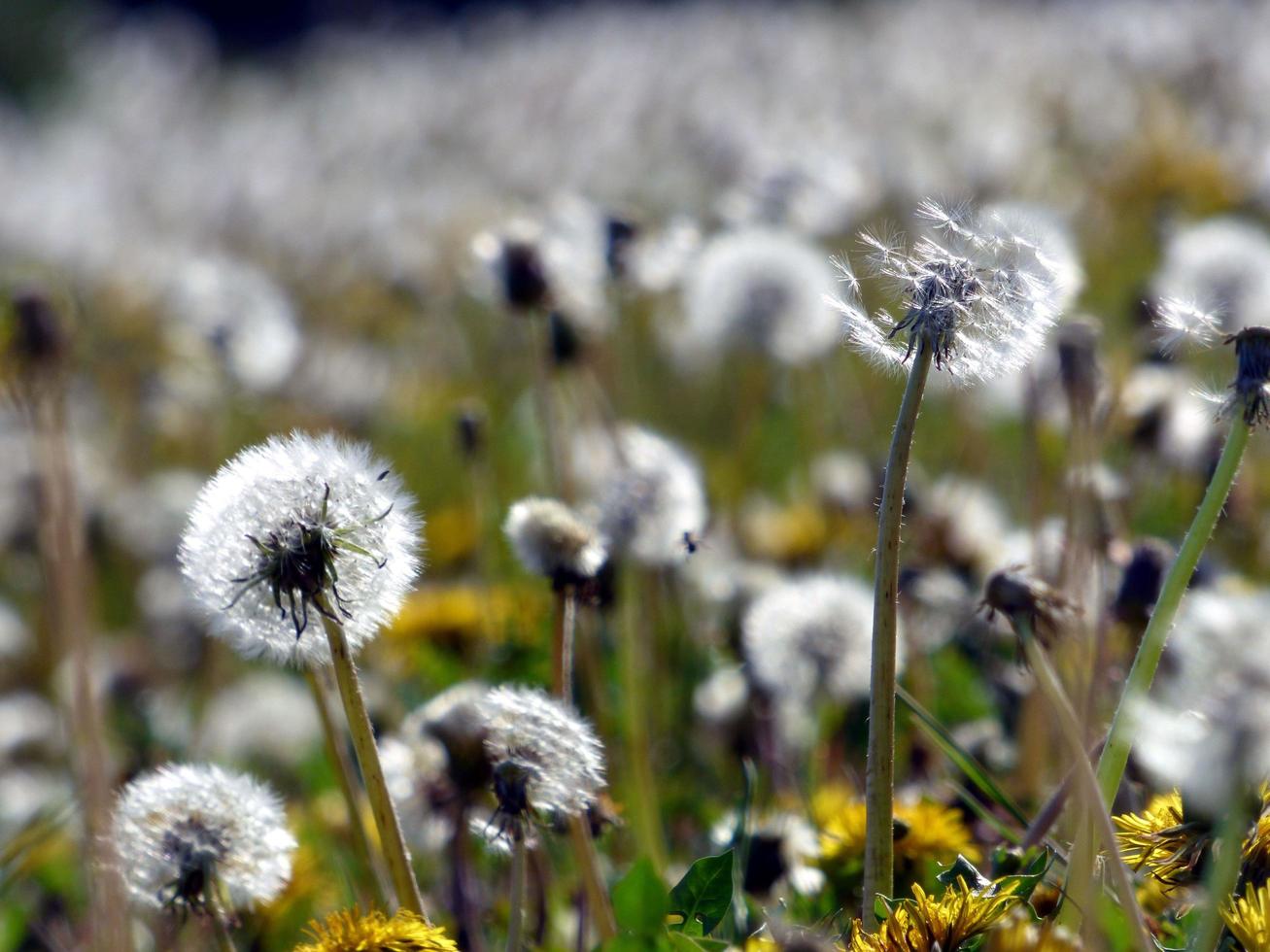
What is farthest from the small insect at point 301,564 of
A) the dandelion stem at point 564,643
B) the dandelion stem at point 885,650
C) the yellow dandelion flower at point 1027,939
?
the yellow dandelion flower at point 1027,939

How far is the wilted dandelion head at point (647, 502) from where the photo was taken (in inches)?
66.9

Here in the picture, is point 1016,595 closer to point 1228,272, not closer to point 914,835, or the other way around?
point 914,835

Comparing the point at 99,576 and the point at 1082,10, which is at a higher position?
the point at 1082,10

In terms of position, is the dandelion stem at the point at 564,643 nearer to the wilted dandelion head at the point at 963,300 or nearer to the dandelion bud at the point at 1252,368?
the wilted dandelion head at the point at 963,300

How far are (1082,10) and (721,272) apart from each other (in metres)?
7.08

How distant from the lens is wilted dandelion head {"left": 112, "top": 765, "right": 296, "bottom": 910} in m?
1.06

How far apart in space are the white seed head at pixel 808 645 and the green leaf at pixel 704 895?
2.17 feet

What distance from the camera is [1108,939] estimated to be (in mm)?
963

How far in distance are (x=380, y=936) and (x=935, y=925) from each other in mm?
366

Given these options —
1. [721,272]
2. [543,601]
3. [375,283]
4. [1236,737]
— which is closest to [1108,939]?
[1236,737]

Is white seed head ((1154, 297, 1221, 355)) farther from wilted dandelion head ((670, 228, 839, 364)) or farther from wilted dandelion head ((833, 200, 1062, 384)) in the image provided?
wilted dandelion head ((670, 228, 839, 364))

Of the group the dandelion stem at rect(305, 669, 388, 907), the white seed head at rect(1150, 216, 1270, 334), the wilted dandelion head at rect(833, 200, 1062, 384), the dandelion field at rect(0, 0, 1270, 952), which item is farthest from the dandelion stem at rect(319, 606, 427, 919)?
the white seed head at rect(1150, 216, 1270, 334)

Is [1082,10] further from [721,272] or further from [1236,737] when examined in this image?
[1236,737]

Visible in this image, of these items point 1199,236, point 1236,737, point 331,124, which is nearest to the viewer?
point 1236,737
